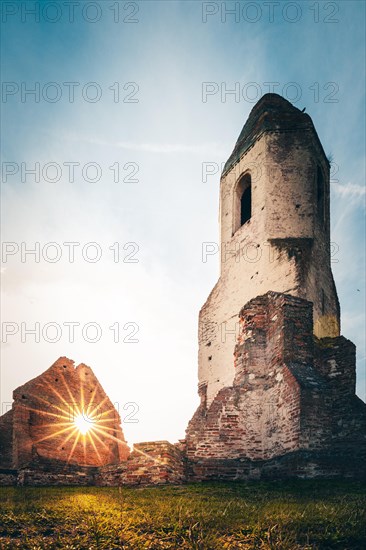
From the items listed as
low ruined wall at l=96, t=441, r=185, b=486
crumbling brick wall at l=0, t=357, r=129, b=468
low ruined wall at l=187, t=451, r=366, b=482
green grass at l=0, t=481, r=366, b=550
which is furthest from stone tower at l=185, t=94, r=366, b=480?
crumbling brick wall at l=0, t=357, r=129, b=468

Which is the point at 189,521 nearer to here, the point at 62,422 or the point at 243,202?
the point at 243,202

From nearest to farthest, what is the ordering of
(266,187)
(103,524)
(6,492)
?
(103,524) < (6,492) < (266,187)

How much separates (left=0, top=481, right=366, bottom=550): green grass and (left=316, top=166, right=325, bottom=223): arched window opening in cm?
814

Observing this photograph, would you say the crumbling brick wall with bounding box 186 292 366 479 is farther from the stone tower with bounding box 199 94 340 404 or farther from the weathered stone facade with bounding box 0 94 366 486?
the stone tower with bounding box 199 94 340 404

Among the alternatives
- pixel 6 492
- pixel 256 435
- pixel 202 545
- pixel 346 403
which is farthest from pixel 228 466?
pixel 202 545

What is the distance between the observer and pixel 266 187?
13820mm

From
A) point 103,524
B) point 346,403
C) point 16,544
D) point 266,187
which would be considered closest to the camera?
point 16,544

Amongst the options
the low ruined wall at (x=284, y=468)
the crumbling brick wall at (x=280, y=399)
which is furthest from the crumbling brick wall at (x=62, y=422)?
the crumbling brick wall at (x=280, y=399)

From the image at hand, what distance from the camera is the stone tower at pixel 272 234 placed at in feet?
42.0

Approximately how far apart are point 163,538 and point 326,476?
456 centimetres

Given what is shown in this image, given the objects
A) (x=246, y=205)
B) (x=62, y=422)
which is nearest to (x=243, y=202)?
(x=246, y=205)

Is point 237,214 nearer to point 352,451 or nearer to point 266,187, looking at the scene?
point 266,187

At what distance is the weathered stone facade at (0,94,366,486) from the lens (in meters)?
9.82

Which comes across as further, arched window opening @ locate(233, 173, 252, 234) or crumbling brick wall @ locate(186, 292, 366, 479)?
arched window opening @ locate(233, 173, 252, 234)
